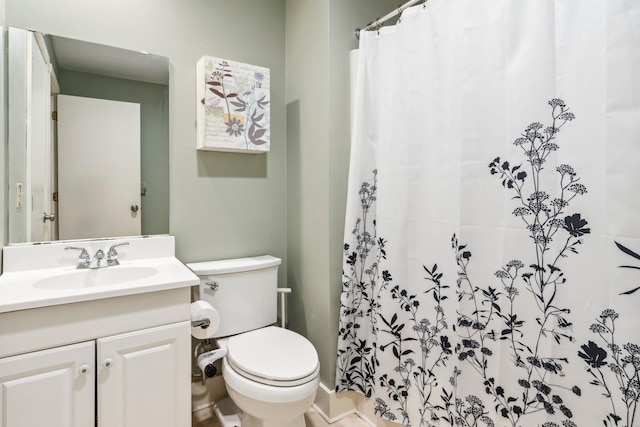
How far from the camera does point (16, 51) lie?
53.9 inches

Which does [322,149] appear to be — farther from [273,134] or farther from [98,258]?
[98,258]

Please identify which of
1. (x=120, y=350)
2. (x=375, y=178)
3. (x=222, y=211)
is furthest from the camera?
(x=222, y=211)

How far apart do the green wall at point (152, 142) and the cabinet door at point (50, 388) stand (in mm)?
705

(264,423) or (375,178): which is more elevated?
(375,178)

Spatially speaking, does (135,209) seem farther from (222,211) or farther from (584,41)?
(584,41)

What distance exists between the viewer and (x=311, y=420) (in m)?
1.73

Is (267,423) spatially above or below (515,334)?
below

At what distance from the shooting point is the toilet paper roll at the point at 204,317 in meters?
1.44

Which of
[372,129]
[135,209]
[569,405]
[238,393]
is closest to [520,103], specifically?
[372,129]

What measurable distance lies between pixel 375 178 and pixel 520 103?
0.69 metres

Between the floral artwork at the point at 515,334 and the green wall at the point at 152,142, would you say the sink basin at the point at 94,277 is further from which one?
the floral artwork at the point at 515,334

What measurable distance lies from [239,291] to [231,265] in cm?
14

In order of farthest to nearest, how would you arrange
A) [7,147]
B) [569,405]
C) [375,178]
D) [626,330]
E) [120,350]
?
[375,178], [7,147], [120,350], [569,405], [626,330]

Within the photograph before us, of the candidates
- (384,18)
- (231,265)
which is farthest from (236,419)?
(384,18)
